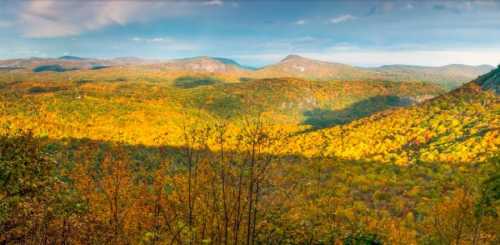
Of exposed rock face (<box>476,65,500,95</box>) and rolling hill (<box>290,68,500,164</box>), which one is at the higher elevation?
exposed rock face (<box>476,65,500,95</box>)

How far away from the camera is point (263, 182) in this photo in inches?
356

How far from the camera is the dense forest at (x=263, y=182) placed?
930 centimetres

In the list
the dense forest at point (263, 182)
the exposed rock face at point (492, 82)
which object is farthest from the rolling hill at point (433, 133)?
the dense forest at point (263, 182)

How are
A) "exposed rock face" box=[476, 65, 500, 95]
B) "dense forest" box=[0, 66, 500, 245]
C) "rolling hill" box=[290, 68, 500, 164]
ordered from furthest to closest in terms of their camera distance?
"exposed rock face" box=[476, 65, 500, 95] → "rolling hill" box=[290, 68, 500, 164] → "dense forest" box=[0, 66, 500, 245]

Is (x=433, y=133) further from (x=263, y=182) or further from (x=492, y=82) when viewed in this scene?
(x=263, y=182)

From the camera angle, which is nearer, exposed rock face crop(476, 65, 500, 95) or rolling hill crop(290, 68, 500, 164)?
rolling hill crop(290, 68, 500, 164)

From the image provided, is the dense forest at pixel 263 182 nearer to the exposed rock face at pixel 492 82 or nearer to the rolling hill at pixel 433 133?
the rolling hill at pixel 433 133

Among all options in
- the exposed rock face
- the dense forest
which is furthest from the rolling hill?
the dense forest

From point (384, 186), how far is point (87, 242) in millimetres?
98261

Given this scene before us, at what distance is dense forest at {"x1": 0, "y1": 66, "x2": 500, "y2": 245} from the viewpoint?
9297 mm

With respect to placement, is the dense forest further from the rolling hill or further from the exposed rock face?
the exposed rock face

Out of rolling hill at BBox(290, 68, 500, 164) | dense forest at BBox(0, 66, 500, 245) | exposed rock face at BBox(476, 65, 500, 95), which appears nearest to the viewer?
dense forest at BBox(0, 66, 500, 245)

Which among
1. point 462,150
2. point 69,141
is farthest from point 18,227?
point 69,141

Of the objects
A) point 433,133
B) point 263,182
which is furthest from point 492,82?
point 263,182
